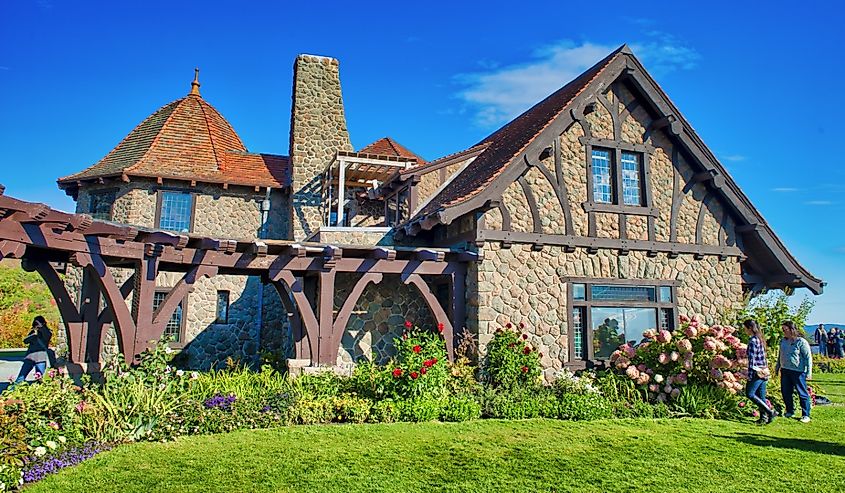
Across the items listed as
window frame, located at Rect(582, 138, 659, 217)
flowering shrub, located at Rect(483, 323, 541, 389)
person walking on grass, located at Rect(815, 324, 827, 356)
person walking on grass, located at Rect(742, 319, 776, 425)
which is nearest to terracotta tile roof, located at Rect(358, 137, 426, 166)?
window frame, located at Rect(582, 138, 659, 217)

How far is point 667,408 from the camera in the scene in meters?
10.7

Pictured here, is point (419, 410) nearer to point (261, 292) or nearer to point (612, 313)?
point (612, 313)

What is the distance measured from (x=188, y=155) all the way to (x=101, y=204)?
294 cm

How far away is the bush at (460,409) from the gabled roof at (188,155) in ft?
36.8

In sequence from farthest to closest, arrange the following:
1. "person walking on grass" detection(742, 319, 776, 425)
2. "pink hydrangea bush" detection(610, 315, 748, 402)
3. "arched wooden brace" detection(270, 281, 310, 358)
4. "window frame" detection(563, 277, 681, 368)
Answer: "window frame" detection(563, 277, 681, 368), "arched wooden brace" detection(270, 281, 310, 358), "pink hydrangea bush" detection(610, 315, 748, 402), "person walking on grass" detection(742, 319, 776, 425)

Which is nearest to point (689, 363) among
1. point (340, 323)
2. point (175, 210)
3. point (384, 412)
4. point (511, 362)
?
point (511, 362)

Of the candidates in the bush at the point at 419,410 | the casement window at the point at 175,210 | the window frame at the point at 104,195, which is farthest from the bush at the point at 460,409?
the window frame at the point at 104,195

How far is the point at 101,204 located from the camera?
18.2m

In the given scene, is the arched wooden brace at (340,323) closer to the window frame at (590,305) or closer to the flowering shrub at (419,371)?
the flowering shrub at (419,371)

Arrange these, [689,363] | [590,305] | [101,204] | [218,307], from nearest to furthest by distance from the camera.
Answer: [689,363] < [590,305] < [218,307] < [101,204]

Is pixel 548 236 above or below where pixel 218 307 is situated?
above

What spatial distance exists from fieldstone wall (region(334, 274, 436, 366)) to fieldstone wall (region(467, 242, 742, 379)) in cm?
155

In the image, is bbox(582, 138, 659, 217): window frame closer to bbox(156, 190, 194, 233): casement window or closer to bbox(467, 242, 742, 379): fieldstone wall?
bbox(467, 242, 742, 379): fieldstone wall

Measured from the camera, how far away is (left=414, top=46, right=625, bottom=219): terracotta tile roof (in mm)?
12422
